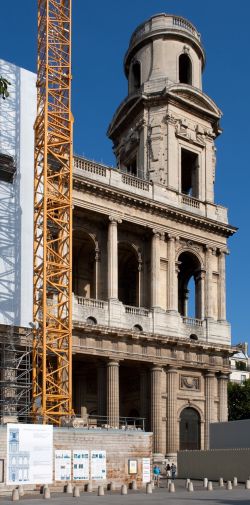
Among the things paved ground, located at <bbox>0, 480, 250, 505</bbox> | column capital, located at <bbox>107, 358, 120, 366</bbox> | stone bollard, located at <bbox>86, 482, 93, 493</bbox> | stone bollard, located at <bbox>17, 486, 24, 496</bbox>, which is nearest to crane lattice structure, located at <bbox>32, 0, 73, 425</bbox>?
column capital, located at <bbox>107, 358, 120, 366</bbox>

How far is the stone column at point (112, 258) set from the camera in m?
54.7

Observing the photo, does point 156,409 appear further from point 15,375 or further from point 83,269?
point 83,269

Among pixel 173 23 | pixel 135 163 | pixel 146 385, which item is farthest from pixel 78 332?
pixel 173 23

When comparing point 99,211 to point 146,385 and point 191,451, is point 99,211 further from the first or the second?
point 191,451

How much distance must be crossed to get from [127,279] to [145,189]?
357 inches

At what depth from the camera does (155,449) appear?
177ft

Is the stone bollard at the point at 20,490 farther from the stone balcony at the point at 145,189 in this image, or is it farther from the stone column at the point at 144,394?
the stone balcony at the point at 145,189

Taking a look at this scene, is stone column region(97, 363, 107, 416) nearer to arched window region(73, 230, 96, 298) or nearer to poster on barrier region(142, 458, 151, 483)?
arched window region(73, 230, 96, 298)

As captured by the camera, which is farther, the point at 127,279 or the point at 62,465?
the point at 127,279

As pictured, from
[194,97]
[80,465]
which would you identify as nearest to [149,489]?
[80,465]

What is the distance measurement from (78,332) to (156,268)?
8.99 m

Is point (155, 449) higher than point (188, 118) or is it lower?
lower

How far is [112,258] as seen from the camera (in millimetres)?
55156

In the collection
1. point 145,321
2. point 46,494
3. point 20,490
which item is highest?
point 145,321
